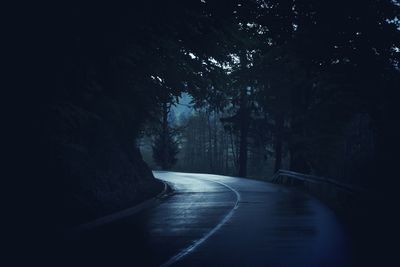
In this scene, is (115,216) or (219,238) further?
(115,216)

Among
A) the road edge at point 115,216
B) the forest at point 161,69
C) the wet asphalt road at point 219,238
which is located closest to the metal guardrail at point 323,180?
the wet asphalt road at point 219,238

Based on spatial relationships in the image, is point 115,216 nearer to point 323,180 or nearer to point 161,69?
point 161,69

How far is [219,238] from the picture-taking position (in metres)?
12.1

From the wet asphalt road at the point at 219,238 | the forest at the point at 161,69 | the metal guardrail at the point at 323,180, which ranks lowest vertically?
the wet asphalt road at the point at 219,238

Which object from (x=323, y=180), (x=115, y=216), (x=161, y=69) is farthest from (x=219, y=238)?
(x=323, y=180)

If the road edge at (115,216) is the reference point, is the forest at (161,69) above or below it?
above

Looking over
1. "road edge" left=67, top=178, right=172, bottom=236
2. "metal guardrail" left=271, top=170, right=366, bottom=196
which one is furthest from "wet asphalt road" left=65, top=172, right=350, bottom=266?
"metal guardrail" left=271, top=170, right=366, bottom=196

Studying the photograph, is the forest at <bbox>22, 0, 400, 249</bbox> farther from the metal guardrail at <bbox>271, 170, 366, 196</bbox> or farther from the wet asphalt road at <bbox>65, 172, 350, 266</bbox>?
the wet asphalt road at <bbox>65, 172, 350, 266</bbox>

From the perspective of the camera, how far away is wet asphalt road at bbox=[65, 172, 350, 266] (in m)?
9.57

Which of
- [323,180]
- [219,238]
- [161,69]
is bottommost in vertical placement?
[219,238]

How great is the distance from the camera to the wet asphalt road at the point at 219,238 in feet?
31.4

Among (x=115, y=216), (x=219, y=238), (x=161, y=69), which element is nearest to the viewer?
(x=219, y=238)

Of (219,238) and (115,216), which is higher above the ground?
(115,216)

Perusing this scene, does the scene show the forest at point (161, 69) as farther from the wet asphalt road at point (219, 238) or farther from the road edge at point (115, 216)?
the wet asphalt road at point (219, 238)
